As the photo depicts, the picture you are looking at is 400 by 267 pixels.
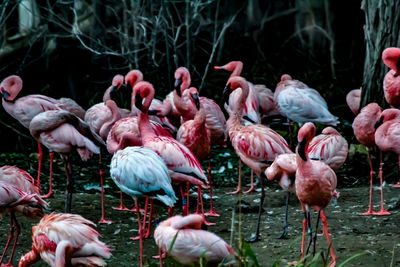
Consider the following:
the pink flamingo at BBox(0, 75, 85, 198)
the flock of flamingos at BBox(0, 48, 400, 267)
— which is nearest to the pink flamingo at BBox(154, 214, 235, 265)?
the flock of flamingos at BBox(0, 48, 400, 267)

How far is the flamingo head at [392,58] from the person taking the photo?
8.02 metres

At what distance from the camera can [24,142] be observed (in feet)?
34.0

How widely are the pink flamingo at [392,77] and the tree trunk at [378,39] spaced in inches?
19.8

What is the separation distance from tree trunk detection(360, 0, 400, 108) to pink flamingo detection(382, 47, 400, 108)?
0.50 metres

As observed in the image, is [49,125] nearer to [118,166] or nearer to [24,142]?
[118,166]

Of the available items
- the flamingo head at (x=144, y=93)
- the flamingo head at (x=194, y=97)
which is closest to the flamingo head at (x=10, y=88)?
the flamingo head at (x=144, y=93)

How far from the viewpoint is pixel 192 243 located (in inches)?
184

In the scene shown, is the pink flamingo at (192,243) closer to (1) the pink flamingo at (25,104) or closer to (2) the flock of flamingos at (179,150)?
(2) the flock of flamingos at (179,150)

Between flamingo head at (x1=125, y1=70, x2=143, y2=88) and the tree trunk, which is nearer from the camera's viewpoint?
the tree trunk

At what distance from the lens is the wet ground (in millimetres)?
5797

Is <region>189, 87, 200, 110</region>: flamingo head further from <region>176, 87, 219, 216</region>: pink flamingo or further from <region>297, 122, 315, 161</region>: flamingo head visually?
<region>297, 122, 315, 161</region>: flamingo head

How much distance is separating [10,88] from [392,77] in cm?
412

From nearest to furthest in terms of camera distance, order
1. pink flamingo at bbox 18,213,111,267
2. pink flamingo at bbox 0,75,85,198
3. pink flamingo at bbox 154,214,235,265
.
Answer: pink flamingo at bbox 154,214,235,265 < pink flamingo at bbox 18,213,111,267 < pink flamingo at bbox 0,75,85,198

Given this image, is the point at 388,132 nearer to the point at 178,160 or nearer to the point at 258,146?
the point at 258,146
